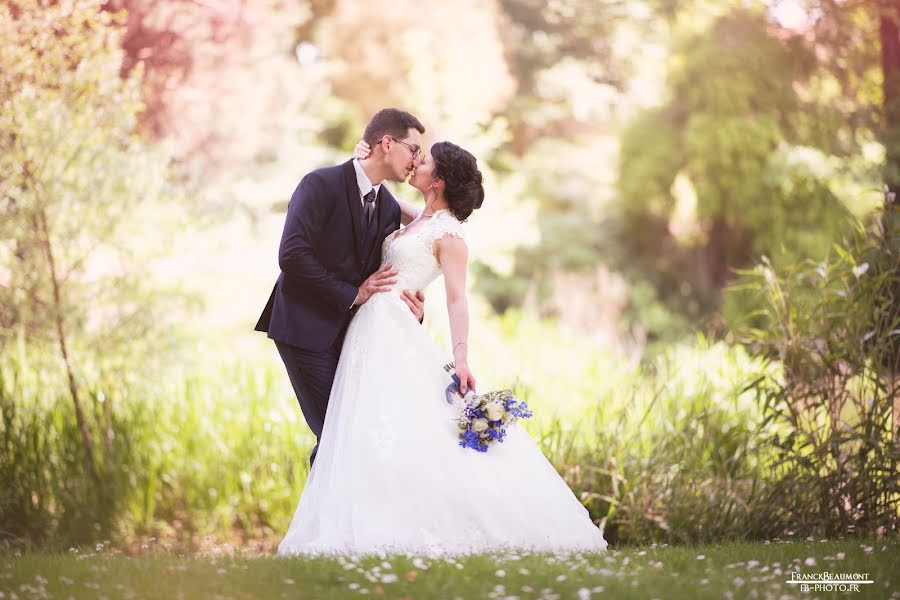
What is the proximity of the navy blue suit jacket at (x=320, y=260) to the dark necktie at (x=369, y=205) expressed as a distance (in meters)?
0.07

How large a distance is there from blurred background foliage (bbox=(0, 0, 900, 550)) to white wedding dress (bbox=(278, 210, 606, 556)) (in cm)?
112

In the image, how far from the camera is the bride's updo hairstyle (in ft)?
13.5

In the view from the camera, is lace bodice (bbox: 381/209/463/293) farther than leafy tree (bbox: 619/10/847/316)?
No

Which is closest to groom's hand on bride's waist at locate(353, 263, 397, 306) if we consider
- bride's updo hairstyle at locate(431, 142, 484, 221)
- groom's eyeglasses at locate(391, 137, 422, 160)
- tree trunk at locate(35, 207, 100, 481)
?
bride's updo hairstyle at locate(431, 142, 484, 221)

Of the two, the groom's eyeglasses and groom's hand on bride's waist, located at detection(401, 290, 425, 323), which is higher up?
the groom's eyeglasses

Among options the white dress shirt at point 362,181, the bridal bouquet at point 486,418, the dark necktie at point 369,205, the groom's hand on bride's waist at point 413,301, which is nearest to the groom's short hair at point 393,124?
the white dress shirt at point 362,181

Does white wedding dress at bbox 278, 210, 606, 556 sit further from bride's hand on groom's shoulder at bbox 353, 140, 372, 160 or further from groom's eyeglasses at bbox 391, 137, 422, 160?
bride's hand on groom's shoulder at bbox 353, 140, 372, 160

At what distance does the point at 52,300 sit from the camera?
5402 mm

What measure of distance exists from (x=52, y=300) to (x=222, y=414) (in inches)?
52.3

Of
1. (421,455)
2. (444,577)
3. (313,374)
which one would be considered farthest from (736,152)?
(444,577)

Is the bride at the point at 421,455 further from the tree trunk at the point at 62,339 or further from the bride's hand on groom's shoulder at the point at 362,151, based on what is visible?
the tree trunk at the point at 62,339

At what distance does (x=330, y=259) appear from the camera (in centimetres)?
420

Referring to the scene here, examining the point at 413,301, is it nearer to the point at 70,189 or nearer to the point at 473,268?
the point at 70,189

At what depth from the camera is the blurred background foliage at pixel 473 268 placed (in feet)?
16.3
